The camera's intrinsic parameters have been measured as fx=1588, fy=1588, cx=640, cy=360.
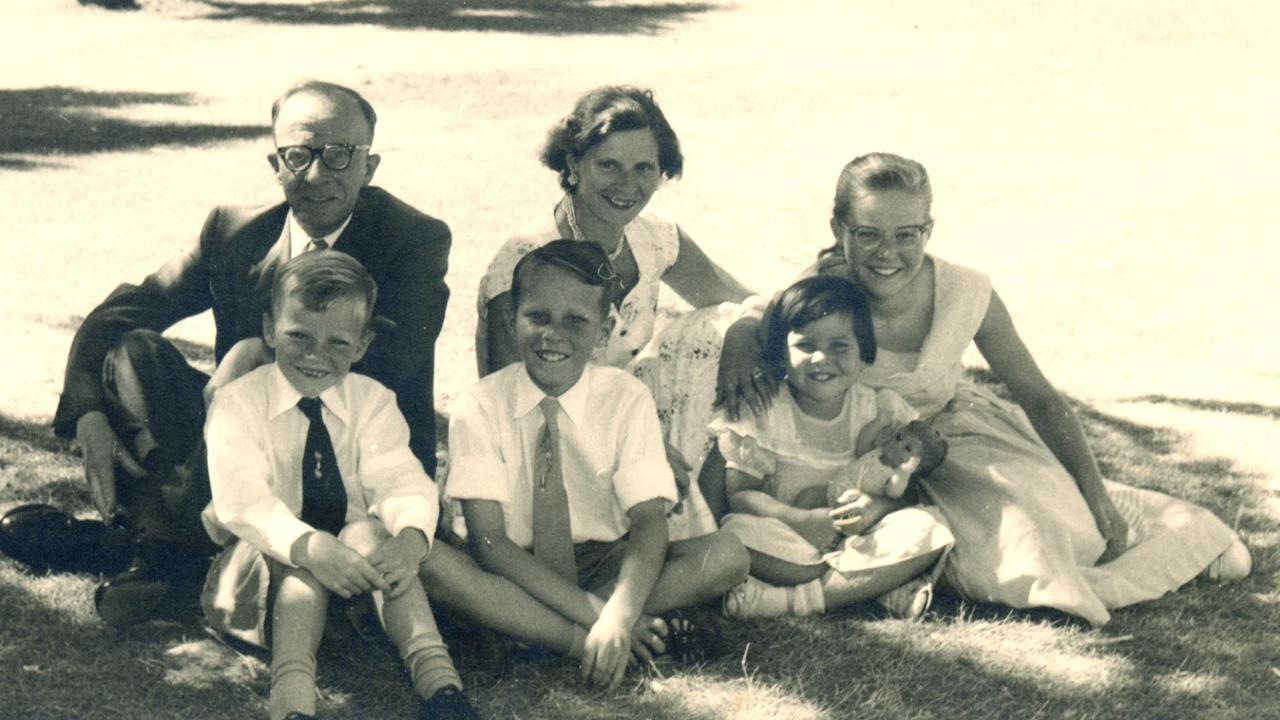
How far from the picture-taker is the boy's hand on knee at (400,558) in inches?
137

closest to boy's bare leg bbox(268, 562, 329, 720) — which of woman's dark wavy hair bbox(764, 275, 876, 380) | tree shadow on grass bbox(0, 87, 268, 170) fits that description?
woman's dark wavy hair bbox(764, 275, 876, 380)

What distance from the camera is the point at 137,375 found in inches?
160

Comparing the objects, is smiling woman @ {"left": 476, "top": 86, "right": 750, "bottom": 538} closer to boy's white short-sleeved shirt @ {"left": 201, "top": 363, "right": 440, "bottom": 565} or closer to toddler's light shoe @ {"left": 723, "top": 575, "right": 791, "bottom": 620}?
toddler's light shoe @ {"left": 723, "top": 575, "right": 791, "bottom": 620}

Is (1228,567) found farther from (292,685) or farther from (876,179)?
(292,685)

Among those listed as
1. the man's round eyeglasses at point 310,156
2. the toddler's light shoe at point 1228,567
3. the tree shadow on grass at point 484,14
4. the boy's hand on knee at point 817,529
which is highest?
the tree shadow on grass at point 484,14

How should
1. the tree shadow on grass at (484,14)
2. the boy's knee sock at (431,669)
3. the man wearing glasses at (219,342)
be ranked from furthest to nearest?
the tree shadow on grass at (484,14) → the man wearing glasses at (219,342) → the boy's knee sock at (431,669)

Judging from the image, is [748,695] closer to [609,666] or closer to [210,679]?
[609,666]

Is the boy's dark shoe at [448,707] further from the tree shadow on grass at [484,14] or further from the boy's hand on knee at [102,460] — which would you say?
the tree shadow on grass at [484,14]

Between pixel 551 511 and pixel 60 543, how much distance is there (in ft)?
4.49

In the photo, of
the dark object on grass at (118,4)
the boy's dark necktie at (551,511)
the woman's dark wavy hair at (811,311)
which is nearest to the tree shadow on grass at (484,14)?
the dark object on grass at (118,4)

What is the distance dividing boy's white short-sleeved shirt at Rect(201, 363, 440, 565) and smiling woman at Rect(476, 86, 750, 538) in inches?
25.9

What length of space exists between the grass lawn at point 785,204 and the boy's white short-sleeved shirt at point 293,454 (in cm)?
39

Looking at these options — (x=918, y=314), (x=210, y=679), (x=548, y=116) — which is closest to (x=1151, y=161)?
(x=548, y=116)

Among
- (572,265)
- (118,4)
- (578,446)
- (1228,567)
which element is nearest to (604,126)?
(572,265)
